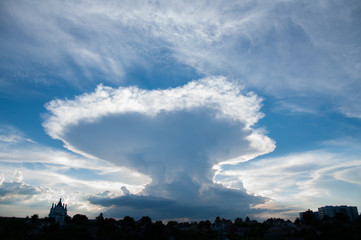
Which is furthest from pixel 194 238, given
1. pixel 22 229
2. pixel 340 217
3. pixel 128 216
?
pixel 340 217

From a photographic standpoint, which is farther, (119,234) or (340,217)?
(340,217)

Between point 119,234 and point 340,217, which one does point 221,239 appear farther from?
point 340,217

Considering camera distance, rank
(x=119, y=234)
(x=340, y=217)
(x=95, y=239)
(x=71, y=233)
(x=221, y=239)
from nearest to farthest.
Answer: (x=71, y=233)
(x=119, y=234)
(x=95, y=239)
(x=221, y=239)
(x=340, y=217)

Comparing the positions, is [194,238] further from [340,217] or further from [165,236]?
[340,217]

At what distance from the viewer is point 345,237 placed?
9481 cm

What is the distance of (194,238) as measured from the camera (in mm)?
120938

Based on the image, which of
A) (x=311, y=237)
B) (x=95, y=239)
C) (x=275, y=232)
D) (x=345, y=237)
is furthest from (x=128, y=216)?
(x=345, y=237)

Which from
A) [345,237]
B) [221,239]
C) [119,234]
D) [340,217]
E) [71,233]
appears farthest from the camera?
[340,217]

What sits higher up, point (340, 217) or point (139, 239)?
point (340, 217)

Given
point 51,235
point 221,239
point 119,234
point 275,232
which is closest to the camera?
point 51,235

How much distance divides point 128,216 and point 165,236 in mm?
77872

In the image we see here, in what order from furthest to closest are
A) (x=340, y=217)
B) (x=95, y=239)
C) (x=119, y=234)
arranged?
(x=340, y=217) < (x=95, y=239) < (x=119, y=234)

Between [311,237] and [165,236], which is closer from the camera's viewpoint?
[311,237]

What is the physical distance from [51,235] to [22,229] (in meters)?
22.4
